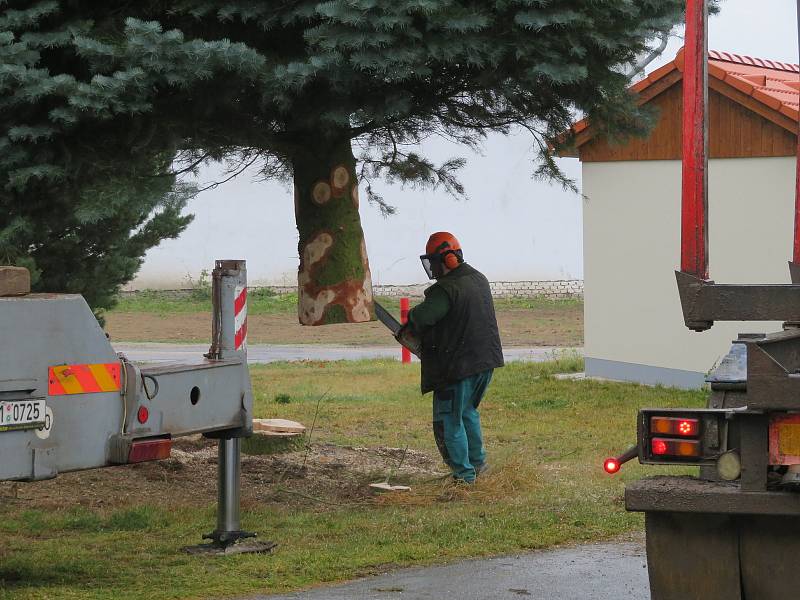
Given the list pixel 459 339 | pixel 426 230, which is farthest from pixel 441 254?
pixel 426 230

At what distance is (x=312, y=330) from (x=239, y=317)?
20.9 m

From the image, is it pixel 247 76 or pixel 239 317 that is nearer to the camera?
pixel 247 76

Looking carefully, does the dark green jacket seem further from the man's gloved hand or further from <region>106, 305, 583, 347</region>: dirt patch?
<region>106, 305, 583, 347</region>: dirt patch

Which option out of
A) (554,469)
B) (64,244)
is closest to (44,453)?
(554,469)

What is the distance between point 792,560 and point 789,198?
372 inches

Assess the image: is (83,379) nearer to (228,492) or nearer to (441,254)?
(228,492)

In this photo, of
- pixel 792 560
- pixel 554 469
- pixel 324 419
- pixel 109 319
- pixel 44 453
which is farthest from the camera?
pixel 109 319

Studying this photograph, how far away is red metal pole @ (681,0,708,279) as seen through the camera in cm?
431

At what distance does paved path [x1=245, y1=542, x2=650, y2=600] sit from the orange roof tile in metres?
5.76

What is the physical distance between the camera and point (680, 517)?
4.95 m

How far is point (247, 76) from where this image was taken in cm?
670

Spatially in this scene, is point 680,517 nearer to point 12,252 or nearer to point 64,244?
point 12,252

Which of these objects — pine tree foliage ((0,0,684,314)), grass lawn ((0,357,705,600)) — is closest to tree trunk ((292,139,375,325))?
pine tree foliage ((0,0,684,314))

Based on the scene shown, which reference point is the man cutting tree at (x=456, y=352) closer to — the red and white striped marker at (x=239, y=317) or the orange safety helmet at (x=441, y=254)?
the orange safety helmet at (x=441, y=254)
